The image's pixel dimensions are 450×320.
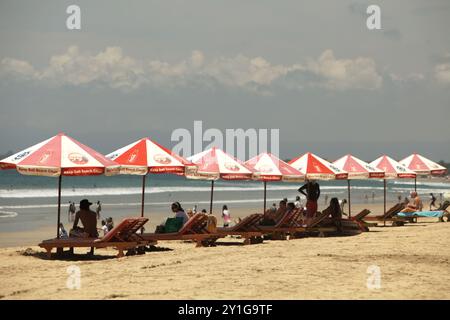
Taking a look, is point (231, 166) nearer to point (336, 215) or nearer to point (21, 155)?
point (336, 215)

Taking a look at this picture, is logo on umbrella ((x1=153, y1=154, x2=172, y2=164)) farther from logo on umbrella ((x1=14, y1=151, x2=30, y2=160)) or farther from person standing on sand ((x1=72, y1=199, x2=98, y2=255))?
logo on umbrella ((x1=14, y1=151, x2=30, y2=160))

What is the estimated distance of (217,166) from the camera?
17109 mm

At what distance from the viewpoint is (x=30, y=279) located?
10.7m

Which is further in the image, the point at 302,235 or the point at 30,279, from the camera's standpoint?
the point at 302,235

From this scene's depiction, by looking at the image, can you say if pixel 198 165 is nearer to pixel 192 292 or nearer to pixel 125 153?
pixel 125 153

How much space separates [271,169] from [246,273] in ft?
26.7

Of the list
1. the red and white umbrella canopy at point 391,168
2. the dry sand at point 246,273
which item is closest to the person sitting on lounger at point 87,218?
the dry sand at point 246,273

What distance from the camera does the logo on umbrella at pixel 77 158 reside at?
13242 millimetres

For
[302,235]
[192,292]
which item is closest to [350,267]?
[192,292]

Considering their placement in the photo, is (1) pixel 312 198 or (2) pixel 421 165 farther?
(2) pixel 421 165

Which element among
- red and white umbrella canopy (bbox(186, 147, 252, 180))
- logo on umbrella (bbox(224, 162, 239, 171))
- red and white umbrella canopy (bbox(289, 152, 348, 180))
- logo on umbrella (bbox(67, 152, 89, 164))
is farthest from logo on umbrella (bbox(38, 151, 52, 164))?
red and white umbrella canopy (bbox(289, 152, 348, 180))

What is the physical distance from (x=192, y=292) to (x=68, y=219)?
81.7 feet

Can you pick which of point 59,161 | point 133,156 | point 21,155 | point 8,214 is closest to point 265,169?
point 133,156
